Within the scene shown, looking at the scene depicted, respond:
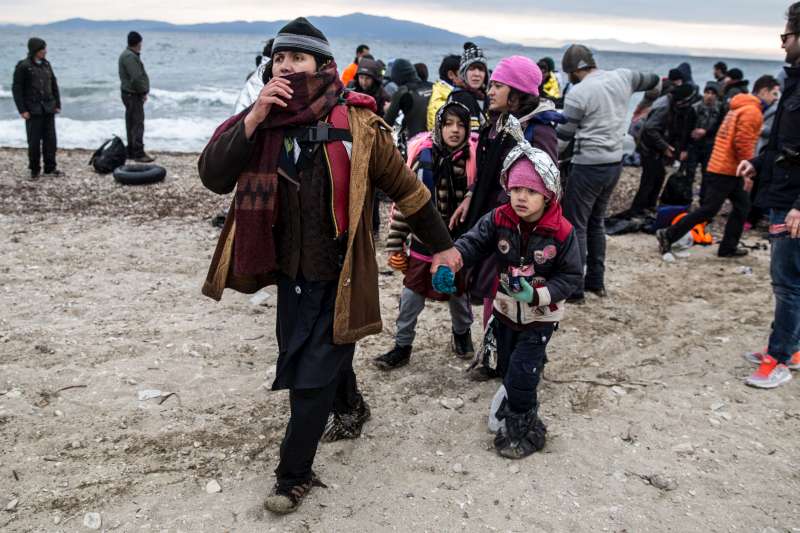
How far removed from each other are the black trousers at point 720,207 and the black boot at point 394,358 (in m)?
4.47

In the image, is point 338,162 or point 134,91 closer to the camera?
point 338,162

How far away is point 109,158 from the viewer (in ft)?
34.1

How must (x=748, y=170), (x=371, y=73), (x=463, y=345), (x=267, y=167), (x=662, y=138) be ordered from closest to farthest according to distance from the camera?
(x=267, y=167) < (x=748, y=170) < (x=463, y=345) < (x=371, y=73) < (x=662, y=138)

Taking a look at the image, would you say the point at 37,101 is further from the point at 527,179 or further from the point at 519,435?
the point at 519,435

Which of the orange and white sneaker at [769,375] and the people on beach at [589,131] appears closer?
the orange and white sneaker at [769,375]

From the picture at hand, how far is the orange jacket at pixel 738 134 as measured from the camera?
6805 mm

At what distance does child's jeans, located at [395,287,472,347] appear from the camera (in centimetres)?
447

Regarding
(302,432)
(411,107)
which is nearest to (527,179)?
(302,432)

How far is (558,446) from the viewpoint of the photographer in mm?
3664

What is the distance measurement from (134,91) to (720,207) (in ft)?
32.8

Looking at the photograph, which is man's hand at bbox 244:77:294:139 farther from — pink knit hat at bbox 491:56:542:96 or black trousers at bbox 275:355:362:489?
pink knit hat at bbox 491:56:542:96

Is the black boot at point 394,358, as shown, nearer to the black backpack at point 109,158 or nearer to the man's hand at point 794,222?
the man's hand at point 794,222

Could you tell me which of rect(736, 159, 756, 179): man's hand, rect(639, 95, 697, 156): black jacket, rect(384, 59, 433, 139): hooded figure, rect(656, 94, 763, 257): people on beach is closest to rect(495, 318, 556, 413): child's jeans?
rect(736, 159, 756, 179): man's hand

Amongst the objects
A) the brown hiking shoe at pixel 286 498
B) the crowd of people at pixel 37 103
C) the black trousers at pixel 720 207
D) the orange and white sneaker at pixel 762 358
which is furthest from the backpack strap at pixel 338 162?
the crowd of people at pixel 37 103
